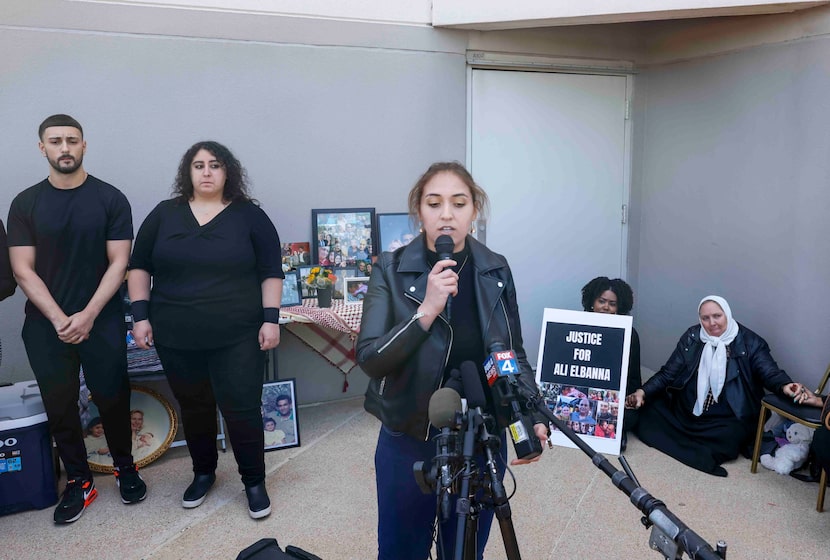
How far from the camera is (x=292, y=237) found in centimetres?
448

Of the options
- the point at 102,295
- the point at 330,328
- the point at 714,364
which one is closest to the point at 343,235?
the point at 330,328

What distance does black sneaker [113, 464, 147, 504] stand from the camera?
3395mm

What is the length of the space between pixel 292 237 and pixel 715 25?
304 centimetres

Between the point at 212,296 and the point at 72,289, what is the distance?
0.67 metres

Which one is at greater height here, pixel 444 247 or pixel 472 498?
pixel 444 247

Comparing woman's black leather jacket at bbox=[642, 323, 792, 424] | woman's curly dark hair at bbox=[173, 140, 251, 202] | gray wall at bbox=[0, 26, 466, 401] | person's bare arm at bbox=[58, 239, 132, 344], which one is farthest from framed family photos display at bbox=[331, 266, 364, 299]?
woman's black leather jacket at bbox=[642, 323, 792, 424]

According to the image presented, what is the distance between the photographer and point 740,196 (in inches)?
177

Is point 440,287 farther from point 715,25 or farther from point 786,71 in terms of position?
point 715,25

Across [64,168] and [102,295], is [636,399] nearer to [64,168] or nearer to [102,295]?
[102,295]

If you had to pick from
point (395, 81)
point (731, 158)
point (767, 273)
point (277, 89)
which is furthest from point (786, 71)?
point (277, 89)

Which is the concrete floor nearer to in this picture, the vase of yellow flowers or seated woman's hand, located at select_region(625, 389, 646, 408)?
seated woman's hand, located at select_region(625, 389, 646, 408)

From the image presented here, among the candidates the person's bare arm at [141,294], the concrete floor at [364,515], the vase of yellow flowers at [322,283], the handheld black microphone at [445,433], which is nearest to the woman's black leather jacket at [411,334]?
the handheld black microphone at [445,433]

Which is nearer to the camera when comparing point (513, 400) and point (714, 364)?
point (513, 400)

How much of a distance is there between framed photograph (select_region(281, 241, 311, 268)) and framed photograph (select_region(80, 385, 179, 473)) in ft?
3.66
